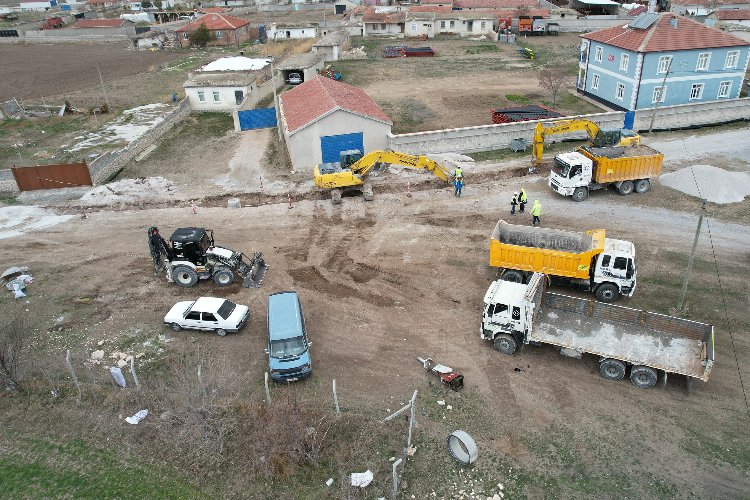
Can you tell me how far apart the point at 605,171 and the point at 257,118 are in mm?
24399

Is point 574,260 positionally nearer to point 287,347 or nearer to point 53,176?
point 287,347

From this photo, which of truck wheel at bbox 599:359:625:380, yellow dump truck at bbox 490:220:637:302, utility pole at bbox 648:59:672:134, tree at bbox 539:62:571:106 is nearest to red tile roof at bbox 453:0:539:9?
tree at bbox 539:62:571:106

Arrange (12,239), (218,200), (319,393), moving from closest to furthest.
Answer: (319,393), (12,239), (218,200)

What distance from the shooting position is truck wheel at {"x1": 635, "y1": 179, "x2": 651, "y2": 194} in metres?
27.8

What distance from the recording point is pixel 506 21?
73375 mm

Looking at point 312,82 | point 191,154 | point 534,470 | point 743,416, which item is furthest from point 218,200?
point 743,416

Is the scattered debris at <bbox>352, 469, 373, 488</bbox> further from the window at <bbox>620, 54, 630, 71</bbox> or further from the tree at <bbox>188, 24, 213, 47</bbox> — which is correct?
the tree at <bbox>188, 24, 213, 47</bbox>

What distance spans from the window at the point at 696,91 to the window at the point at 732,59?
2128 millimetres

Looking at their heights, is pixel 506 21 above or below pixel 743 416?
above

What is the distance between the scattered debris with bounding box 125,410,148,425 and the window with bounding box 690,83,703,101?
4098 centimetres

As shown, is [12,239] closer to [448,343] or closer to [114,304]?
[114,304]

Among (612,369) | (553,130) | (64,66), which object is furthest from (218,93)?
(612,369)

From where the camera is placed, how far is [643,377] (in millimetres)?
16266

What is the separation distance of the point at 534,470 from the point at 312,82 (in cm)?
3118
